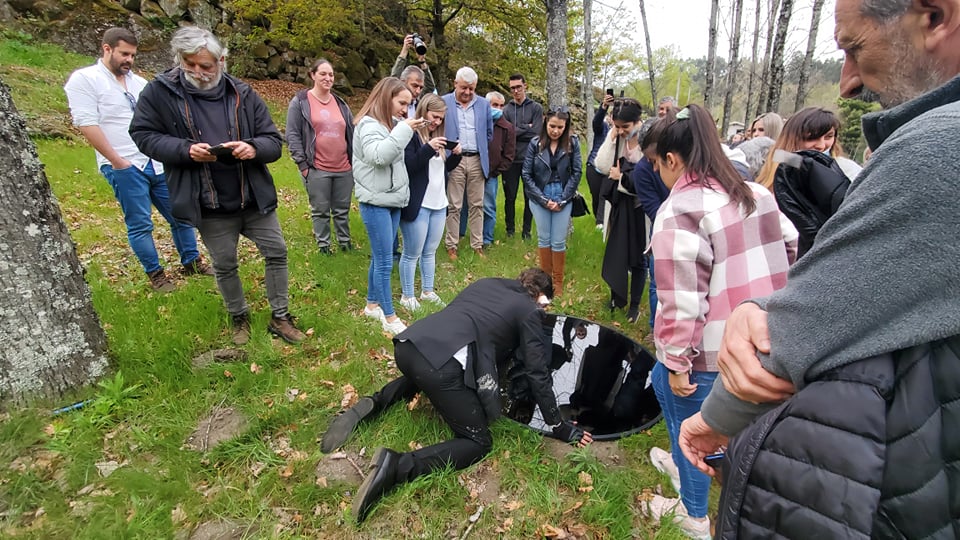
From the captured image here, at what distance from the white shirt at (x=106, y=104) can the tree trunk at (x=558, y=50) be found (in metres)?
4.78

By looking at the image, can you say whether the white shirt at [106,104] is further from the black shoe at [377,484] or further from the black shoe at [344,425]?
the black shoe at [377,484]

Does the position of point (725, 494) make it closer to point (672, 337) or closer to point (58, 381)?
point (672, 337)

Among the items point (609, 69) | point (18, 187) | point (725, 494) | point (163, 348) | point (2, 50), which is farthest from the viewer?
point (609, 69)

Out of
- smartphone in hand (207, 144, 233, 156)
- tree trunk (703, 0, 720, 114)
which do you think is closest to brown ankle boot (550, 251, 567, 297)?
smartphone in hand (207, 144, 233, 156)

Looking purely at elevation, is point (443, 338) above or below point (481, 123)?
below

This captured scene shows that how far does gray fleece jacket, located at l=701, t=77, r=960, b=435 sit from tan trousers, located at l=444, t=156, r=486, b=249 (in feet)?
17.0

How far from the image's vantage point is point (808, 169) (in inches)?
86.7

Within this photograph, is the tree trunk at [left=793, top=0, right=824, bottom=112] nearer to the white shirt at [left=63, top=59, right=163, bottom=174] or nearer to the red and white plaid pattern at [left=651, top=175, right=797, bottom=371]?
the red and white plaid pattern at [left=651, top=175, right=797, bottom=371]

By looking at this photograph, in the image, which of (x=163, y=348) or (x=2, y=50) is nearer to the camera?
(x=163, y=348)

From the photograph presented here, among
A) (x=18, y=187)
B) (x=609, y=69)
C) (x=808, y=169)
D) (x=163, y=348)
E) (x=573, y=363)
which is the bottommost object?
(x=573, y=363)

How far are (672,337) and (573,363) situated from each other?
2.08 meters

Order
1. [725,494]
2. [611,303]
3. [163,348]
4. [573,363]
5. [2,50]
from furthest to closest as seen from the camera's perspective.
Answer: [2,50] < [611,303] < [573,363] < [163,348] < [725,494]

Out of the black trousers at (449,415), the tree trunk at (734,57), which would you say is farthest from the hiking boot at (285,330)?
the tree trunk at (734,57)

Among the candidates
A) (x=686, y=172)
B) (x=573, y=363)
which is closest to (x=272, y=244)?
(x=573, y=363)
